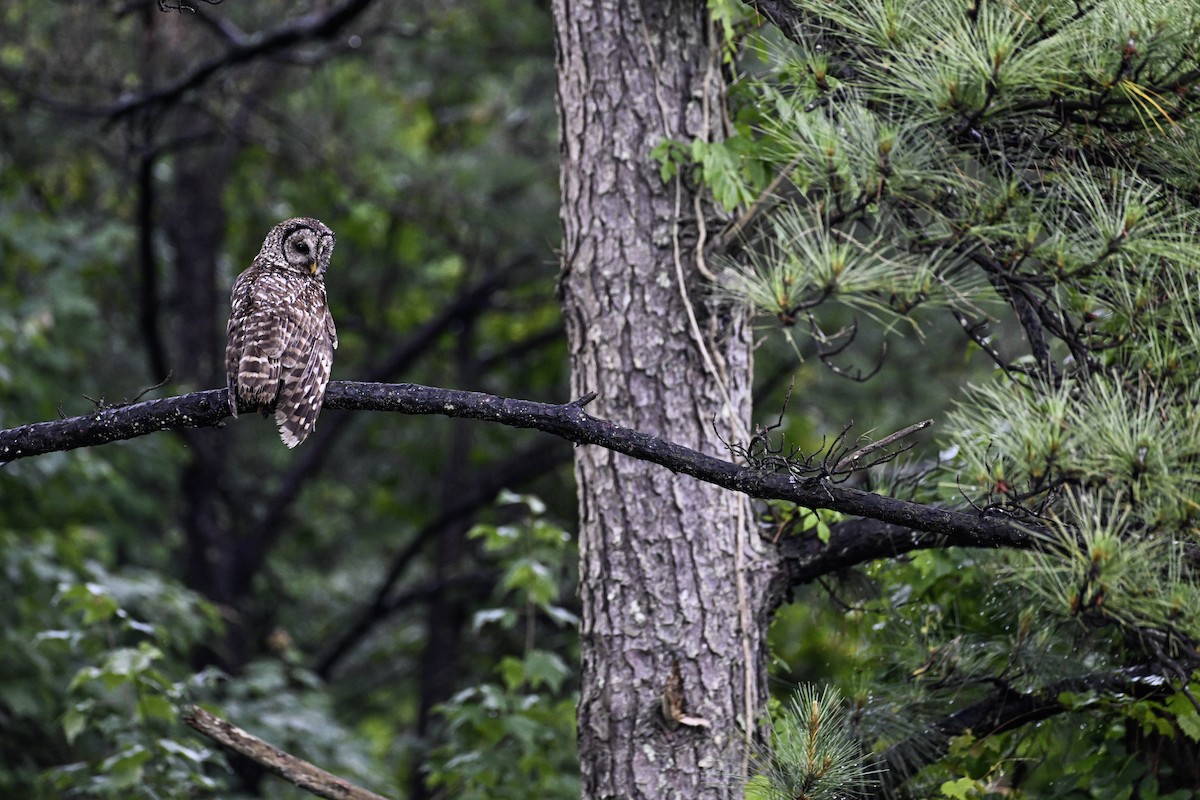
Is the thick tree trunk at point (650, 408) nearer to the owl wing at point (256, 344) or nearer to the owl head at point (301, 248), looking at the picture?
the owl wing at point (256, 344)

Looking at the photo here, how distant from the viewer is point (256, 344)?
12.0 feet

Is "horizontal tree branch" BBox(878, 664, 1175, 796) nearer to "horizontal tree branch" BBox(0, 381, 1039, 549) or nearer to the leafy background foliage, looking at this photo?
the leafy background foliage

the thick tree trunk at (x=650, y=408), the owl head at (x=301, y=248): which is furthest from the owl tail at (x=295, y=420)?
the owl head at (x=301, y=248)

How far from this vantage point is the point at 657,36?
12.4 ft

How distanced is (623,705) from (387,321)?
25.2 feet

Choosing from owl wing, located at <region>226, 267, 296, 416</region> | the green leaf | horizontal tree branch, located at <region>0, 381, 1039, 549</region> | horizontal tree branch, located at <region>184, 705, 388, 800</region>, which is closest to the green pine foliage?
the green leaf

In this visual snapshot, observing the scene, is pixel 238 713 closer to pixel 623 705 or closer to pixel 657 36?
pixel 623 705

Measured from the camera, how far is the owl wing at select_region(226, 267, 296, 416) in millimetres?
3496

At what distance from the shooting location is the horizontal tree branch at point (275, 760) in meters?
3.53

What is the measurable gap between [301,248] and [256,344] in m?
0.90

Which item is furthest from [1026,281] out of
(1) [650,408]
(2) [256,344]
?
(2) [256,344]

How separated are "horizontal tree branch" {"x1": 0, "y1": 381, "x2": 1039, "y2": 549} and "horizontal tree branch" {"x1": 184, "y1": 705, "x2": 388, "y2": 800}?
94 cm

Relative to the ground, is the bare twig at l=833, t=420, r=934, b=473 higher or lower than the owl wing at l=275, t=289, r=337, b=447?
lower

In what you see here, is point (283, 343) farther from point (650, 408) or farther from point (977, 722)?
point (977, 722)
